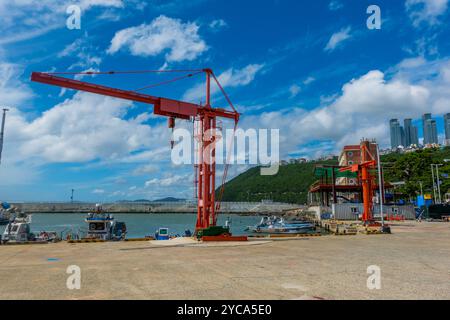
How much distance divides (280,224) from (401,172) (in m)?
36.6

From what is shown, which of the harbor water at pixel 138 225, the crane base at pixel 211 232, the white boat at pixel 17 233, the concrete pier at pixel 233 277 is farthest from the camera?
the harbor water at pixel 138 225

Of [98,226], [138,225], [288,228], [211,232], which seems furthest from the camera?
[138,225]

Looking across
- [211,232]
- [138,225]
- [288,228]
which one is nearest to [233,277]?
[211,232]

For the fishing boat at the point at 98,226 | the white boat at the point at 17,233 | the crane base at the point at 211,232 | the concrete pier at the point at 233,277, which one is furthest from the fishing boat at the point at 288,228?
the concrete pier at the point at 233,277

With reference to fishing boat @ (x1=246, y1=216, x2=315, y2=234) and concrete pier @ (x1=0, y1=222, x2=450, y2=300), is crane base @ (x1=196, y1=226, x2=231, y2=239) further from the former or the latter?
fishing boat @ (x1=246, y1=216, x2=315, y2=234)

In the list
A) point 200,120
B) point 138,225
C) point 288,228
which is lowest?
point 138,225

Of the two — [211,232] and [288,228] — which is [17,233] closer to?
[211,232]

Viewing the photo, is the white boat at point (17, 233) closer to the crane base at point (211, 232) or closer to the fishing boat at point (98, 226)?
the fishing boat at point (98, 226)

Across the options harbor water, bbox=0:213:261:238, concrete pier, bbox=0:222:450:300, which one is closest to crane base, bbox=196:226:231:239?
concrete pier, bbox=0:222:450:300

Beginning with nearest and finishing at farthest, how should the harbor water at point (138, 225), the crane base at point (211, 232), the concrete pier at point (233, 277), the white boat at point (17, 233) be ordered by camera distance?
the concrete pier at point (233, 277)
the crane base at point (211, 232)
the white boat at point (17, 233)
the harbor water at point (138, 225)

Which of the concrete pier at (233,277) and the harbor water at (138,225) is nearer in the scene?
the concrete pier at (233,277)

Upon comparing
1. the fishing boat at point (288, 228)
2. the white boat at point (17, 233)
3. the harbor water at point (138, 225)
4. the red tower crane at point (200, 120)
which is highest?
the red tower crane at point (200, 120)

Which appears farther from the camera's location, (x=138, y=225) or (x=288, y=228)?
(x=138, y=225)
